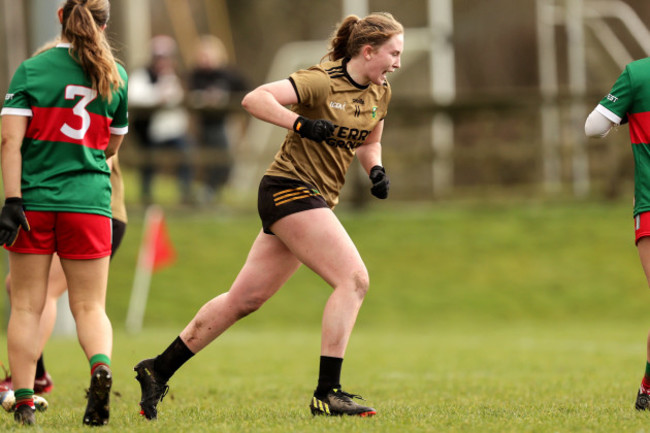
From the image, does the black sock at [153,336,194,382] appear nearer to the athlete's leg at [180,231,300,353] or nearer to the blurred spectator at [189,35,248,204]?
the athlete's leg at [180,231,300,353]

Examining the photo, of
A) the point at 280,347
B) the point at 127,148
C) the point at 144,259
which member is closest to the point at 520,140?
the point at 127,148

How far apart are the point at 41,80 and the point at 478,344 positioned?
21.5 ft

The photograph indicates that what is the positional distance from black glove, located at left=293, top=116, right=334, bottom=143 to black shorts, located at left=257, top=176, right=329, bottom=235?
348 mm

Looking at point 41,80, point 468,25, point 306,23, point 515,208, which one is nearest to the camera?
point 41,80

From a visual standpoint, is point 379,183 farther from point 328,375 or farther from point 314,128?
point 328,375

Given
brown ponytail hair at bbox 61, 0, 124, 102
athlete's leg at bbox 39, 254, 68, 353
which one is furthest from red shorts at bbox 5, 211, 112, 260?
athlete's leg at bbox 39, 254, 68, 353

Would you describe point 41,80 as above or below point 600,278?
above

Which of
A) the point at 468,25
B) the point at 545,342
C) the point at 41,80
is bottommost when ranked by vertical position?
the point at 545,342

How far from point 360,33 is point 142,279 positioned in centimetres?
894

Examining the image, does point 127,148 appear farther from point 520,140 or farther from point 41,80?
point 41,80

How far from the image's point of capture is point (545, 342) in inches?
439

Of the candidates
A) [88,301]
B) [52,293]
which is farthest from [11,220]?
[52,293]

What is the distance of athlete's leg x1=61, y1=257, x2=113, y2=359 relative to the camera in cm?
554

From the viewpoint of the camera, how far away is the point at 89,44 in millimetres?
5453
